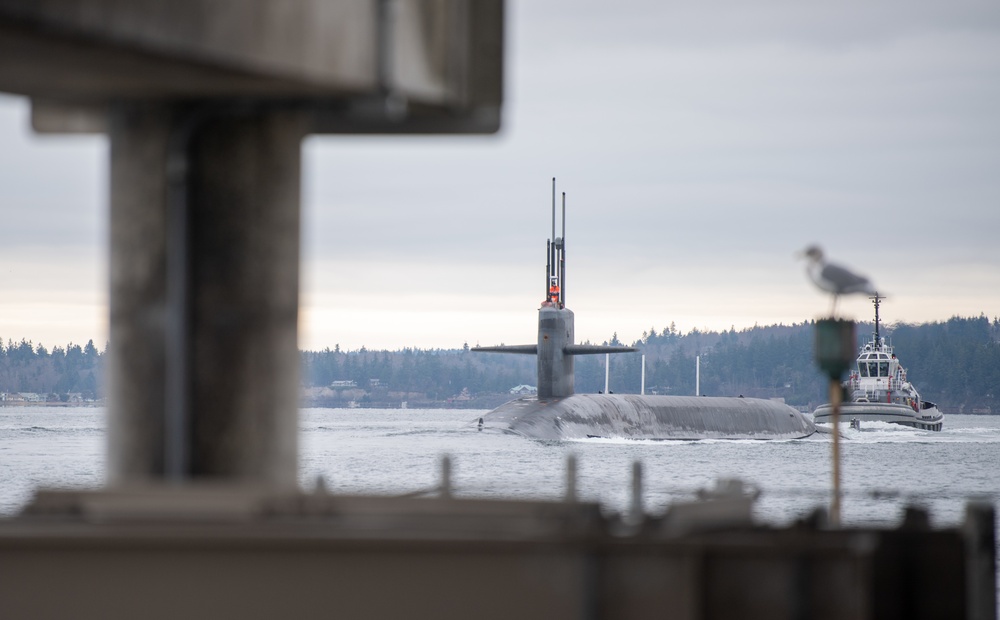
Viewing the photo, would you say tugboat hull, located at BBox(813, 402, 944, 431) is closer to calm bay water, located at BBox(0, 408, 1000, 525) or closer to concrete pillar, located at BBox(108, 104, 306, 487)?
calm bay water, located at BBox(0, 408, 1000, 525)

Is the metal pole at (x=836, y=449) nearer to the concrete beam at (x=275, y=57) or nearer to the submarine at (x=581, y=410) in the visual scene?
the concrete beam at (x=275, y=57)

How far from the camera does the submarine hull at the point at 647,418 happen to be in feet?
259

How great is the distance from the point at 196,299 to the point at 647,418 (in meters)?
77.0

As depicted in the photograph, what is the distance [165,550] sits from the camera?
6.55 meters

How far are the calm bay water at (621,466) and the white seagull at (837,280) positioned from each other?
22322mm

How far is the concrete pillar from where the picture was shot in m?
9.31

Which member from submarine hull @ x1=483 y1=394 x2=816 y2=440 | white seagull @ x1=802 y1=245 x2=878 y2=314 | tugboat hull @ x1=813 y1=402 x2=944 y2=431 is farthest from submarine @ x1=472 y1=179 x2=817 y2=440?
white seagull @ x1=802 y1=245 x2=878 y2=314

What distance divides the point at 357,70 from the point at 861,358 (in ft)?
335

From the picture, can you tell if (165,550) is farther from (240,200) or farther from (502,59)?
(502,59)

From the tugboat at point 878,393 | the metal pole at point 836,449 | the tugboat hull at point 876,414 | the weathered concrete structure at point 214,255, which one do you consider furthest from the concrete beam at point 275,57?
the tugboat at point 878,393

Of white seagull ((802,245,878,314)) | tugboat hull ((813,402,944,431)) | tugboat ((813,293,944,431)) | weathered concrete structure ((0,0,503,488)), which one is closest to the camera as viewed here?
weathered concrete structure ((0,0,503,488))

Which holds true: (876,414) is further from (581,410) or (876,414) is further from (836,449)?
(836,449)

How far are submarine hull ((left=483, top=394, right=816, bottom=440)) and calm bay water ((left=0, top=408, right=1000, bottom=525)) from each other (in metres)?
1.17

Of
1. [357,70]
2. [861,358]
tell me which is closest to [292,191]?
[357,70]
